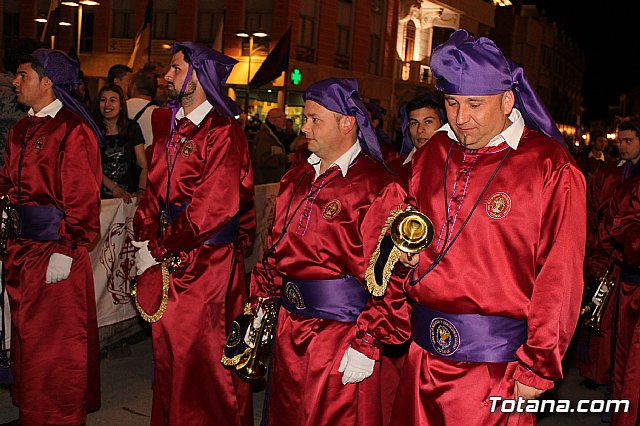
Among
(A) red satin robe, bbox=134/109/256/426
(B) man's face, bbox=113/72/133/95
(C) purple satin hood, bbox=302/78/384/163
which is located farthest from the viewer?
(B) man's face, bbox=113/72/133/95

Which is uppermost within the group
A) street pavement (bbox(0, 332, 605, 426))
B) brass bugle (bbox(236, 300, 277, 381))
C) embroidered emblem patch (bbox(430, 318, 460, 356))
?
embroidered emblem patch (bbox(430, 318, 460, 356))

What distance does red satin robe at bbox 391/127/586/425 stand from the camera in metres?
3.08

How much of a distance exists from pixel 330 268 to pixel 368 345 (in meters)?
0.47

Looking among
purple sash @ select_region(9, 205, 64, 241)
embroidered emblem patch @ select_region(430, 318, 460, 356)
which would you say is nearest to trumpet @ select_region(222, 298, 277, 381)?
embroidered emblem patch @ select_region(430, 318, 460, 356)

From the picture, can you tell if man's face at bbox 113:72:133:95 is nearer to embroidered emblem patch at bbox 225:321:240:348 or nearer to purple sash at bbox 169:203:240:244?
purple sash at bbox 169:203:240:244

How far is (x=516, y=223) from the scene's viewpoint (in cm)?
318

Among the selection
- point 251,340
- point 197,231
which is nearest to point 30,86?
point 197,231

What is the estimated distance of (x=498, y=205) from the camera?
3.23 meters

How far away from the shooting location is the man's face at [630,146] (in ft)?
22.4

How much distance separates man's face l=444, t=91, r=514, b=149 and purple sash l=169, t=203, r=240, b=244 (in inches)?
76.1

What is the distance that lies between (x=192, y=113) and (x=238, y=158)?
41 cm

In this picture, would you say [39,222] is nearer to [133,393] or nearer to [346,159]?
[133,393]

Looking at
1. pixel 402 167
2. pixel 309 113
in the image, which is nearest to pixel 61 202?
pixel 309 113

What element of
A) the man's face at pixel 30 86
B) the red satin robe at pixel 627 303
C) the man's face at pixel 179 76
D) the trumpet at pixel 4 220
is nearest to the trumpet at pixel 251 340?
the man's face at pixel 179 76
